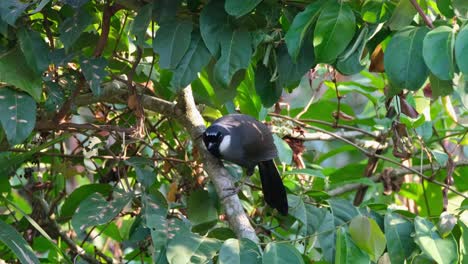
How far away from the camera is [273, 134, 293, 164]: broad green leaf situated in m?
2.90

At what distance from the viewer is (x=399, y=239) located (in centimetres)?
201

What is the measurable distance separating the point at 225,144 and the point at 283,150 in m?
0.23

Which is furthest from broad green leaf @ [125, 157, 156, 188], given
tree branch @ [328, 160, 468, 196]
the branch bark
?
tree branch @ [328, 160, 468, 196]

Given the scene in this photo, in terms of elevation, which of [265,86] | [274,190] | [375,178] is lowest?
[375,178]

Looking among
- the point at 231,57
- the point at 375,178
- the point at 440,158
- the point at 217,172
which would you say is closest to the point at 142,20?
the point at 231,57

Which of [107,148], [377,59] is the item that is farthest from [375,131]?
[107,148]

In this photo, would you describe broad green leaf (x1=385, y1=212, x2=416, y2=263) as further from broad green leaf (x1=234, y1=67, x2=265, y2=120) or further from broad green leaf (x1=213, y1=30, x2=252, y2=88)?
Answer: broad green leaf (x1=234, y1=67, x2=265, y2=120)

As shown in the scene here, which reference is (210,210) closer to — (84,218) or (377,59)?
(84,218)

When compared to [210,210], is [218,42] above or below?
above

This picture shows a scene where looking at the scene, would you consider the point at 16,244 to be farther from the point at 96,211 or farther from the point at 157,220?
the point at 157,220

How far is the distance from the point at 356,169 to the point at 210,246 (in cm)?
184

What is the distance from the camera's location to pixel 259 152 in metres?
3.18

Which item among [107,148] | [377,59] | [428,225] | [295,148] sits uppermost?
[377,59]

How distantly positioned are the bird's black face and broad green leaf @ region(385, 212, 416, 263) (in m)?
0.77
